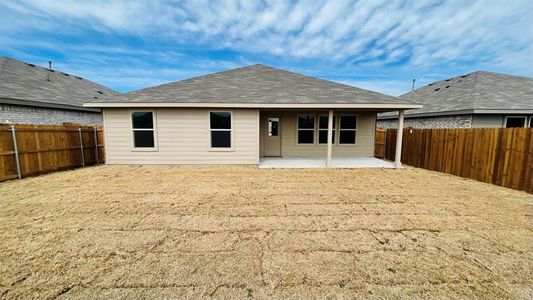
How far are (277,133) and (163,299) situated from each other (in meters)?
9.38

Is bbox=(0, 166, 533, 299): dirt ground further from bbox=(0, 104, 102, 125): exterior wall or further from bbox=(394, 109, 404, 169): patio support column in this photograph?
bbox=(0, 104, 102, 125): exterior wall

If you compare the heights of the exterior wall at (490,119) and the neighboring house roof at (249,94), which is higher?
the neighboring house roof at (249,94)

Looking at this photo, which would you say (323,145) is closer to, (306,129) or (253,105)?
(306,129)

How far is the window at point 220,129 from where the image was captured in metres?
8.76

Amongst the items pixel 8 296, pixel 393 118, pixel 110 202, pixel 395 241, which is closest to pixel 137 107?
pixel 110 202

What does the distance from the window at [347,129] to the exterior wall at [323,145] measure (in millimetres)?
193

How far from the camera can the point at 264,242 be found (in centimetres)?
306

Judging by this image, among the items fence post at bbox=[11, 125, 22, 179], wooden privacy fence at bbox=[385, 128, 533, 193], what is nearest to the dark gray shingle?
wooden privacy fence at bbox=[385, 128, 533, 193]

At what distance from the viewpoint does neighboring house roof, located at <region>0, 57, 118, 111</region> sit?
33.1ft

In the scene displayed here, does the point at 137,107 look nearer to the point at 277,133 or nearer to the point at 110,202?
the point at 110,202

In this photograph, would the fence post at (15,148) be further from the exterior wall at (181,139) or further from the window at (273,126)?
the window at (273,126)

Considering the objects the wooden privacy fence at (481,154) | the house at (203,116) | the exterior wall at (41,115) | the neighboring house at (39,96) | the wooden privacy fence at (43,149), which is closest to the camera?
the wooden privacy fence at (481,154)

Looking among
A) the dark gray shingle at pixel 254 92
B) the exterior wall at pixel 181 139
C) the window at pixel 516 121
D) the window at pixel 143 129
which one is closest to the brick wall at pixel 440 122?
the window at pixel 516 121

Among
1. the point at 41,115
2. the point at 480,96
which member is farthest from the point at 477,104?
the point at 41,115
